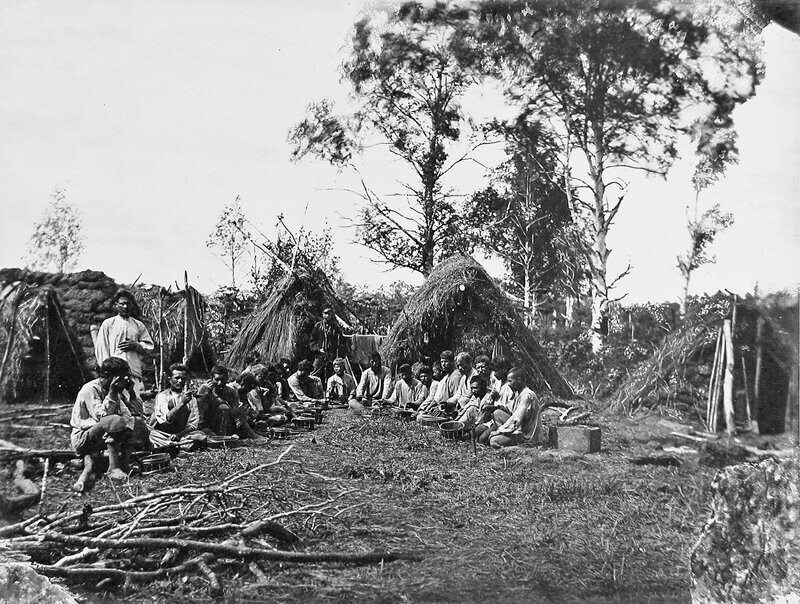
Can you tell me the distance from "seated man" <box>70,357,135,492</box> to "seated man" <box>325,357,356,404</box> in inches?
61.0

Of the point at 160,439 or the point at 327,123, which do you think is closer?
the point at 160,439

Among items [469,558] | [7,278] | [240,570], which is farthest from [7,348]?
[469,558]

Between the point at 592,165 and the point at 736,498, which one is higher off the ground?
the point at 592,165

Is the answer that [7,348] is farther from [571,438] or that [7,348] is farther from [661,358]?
[661,358]

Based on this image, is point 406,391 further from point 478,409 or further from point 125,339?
point 125,339

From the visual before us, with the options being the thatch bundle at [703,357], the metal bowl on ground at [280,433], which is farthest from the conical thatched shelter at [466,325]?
the metal bowl on ground at [280,433]

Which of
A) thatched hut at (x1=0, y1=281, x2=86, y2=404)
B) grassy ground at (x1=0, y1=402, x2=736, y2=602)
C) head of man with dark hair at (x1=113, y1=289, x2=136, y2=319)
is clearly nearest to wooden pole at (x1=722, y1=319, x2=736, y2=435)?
grassy ground at (x1=0, y1=402, x2=736, y2=602)

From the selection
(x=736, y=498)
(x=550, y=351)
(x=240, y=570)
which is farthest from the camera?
(x=550, y=351)

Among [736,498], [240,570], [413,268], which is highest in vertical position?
[413,268]

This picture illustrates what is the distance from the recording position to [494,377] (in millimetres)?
5828

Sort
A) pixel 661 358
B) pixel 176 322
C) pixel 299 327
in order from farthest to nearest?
pixel 299 327
pixel 176 322
pixel 661 358

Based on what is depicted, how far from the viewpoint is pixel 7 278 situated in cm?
440

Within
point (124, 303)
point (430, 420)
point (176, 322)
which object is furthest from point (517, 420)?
point (124, 303)

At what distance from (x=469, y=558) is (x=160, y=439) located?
194 centimetres
